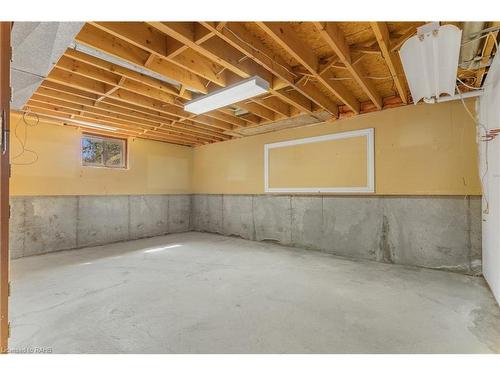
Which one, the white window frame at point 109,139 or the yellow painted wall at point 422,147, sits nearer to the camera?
the yellow painted wall at point 422,147

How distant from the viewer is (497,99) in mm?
2148

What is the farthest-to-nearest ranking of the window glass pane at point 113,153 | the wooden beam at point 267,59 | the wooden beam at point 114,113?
the window glass pane at point 113,153, the wooden beam at point 114,113, the wooden beam at point 267,59

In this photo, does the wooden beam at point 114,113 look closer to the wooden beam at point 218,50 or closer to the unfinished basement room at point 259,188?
the unfinished basement room at point 259,188

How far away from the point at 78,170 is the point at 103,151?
0.70m

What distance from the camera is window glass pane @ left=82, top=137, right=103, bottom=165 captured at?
500cm

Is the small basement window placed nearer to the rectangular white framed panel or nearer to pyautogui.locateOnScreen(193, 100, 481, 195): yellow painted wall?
the rectangular white framed panel

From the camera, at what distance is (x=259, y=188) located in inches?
213

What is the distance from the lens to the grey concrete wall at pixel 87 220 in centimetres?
418

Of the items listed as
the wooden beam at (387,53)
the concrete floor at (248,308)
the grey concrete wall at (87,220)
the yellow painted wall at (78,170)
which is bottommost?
the concrete floor at (248,308)

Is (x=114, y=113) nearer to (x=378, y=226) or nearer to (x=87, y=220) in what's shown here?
(x=87, y=220)

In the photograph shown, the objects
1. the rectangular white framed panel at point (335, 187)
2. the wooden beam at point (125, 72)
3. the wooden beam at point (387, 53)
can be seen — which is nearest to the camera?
the wooden beam at point (387, 53)

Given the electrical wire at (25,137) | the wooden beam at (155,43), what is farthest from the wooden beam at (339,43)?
the electrical wire at (25,137)

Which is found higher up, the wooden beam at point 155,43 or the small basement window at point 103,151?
the wooden beam at point 155,43

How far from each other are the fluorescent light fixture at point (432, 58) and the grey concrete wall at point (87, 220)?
5.67 metres
